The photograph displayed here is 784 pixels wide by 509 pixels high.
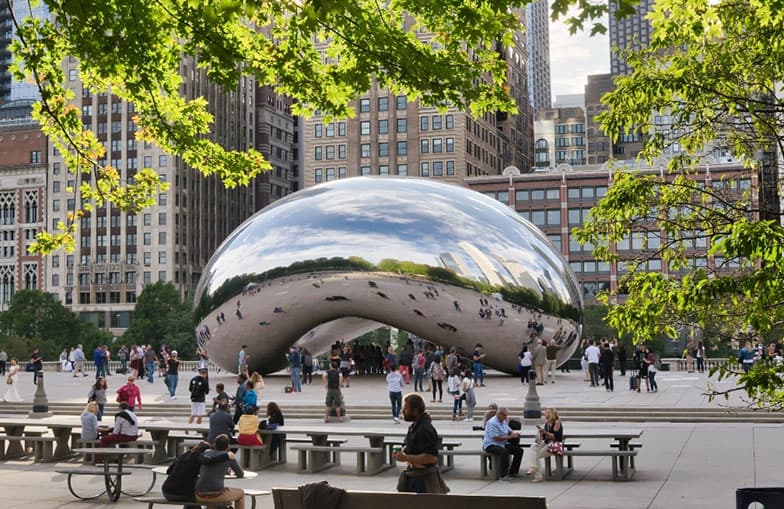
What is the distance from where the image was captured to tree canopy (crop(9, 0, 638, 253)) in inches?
366

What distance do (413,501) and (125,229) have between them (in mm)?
115043

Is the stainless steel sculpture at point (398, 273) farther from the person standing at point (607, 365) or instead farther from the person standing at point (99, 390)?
the person standing at point (99, 390)

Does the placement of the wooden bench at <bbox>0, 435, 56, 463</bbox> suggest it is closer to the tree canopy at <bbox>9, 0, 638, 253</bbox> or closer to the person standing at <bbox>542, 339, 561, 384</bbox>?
the tree canopy at <bbox>9, 0, 638, 253</bbox>

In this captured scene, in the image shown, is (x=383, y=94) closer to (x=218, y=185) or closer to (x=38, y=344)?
(x=218, y=185)

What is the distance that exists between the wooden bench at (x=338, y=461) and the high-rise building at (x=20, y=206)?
112461 mm

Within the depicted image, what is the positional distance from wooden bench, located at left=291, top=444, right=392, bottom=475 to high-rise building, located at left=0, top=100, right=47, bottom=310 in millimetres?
112461

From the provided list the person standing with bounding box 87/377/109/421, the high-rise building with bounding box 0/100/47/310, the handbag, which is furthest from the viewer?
the high-rise building with bounding box 0/100/47/310

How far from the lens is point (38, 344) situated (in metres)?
79.2

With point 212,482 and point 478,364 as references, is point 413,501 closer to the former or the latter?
point 212,482

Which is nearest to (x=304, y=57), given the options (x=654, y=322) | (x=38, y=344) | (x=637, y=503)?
(x=654, y=322)

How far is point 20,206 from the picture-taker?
122688 millimetres

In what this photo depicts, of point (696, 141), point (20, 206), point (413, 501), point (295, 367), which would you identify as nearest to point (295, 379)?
point (295, 367)

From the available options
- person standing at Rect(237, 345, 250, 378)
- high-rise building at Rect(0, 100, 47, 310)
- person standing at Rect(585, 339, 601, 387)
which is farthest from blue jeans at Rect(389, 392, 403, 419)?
high-rise building at Rect(0, 100, 47, 310)

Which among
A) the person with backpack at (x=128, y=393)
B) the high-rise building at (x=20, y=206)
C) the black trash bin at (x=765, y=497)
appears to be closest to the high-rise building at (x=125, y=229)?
the high-rise building at (x=20, y=206)
